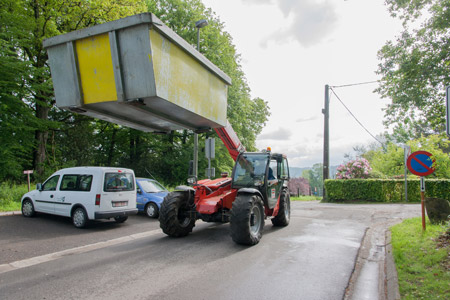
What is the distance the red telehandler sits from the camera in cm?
638

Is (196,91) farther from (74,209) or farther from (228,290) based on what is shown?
(74,209)

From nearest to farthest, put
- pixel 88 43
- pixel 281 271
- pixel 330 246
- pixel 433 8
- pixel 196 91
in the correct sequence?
pixel 88 43
pixel 281 271
pixel 196 91
pixel 330 246
pixel 433 8

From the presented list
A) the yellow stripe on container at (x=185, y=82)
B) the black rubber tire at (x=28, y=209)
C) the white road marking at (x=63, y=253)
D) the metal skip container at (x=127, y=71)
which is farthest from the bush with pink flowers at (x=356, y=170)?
the black rubber tire at (x=28, y=209)

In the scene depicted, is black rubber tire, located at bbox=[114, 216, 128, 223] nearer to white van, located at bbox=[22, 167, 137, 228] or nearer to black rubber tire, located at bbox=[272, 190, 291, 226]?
white van, located at bbox=[22, 167, 137, 228]

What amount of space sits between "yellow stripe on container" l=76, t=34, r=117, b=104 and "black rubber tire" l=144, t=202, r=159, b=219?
6834 mm

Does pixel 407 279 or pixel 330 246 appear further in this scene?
pixel 330 246

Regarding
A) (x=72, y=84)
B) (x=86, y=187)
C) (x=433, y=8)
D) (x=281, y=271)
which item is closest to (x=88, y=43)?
(x=72, y=84)

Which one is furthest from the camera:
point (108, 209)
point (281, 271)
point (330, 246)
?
point (108, 209)

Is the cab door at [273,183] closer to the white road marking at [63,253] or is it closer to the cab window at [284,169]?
the cab window at [284,169]

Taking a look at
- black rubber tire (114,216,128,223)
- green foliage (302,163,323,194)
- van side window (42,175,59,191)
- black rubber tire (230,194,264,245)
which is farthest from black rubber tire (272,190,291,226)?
green foliage (302,163,323,194)

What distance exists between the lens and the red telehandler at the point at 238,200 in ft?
20.9

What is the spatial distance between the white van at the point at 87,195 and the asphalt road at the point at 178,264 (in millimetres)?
514

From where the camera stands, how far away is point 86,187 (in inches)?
338

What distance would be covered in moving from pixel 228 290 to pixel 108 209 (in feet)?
18.3
